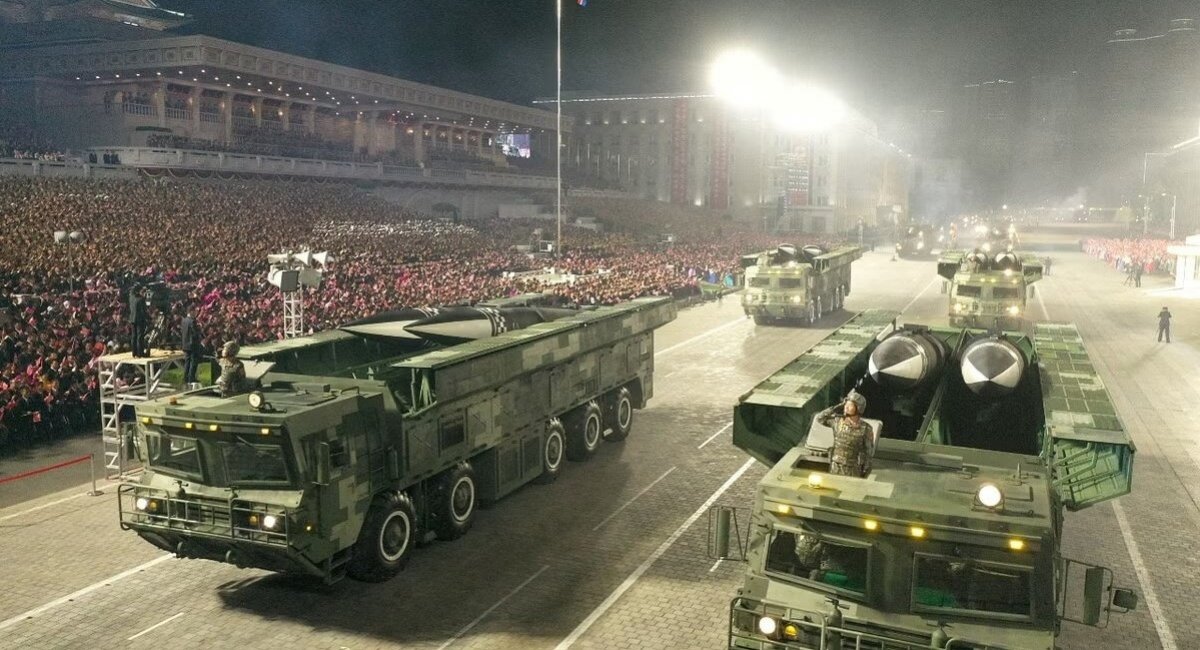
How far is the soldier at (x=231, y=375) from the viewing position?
39.4ft

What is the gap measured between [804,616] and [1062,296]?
49527 mm

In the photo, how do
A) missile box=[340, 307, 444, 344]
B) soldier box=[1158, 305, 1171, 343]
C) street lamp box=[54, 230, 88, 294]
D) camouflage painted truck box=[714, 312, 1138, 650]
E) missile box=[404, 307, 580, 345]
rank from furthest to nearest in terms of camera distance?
soldier box=[1158, 305, 1171, 343]
street lamp box=[54, 230, 88, 294]
missile box=[404, 307, 580, 345]
missile box=[340, 307, 444, 344]
camouflage painted truck box=[714, 312, 1138, 650]

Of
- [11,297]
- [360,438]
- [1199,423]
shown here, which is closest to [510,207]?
[11,297]

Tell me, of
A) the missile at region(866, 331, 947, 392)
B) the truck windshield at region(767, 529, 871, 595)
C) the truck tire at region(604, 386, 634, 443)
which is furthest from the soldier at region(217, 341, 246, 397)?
the missile at region(866, 331, 947, 392)

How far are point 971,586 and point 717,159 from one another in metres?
106

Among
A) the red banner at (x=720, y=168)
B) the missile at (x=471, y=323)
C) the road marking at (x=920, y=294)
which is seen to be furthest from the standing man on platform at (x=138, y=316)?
the red banner at (x=720, y=168)

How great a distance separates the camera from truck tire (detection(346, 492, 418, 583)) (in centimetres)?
1190

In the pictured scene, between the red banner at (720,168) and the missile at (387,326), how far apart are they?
313 feet

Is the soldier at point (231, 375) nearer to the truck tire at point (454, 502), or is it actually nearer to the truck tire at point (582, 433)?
the truck tire at point (454, 502)

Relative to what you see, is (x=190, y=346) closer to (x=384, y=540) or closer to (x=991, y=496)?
(x=384, y=540)

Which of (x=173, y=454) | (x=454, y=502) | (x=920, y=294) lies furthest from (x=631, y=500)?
(x=920, y=294)

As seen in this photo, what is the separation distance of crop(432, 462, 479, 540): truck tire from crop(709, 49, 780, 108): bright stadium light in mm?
92290

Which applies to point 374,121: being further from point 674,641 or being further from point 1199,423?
point 674,641

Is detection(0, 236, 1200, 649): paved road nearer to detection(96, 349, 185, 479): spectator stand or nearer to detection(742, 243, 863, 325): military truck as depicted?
detection(96, 349, 185, 479): spectator stand
